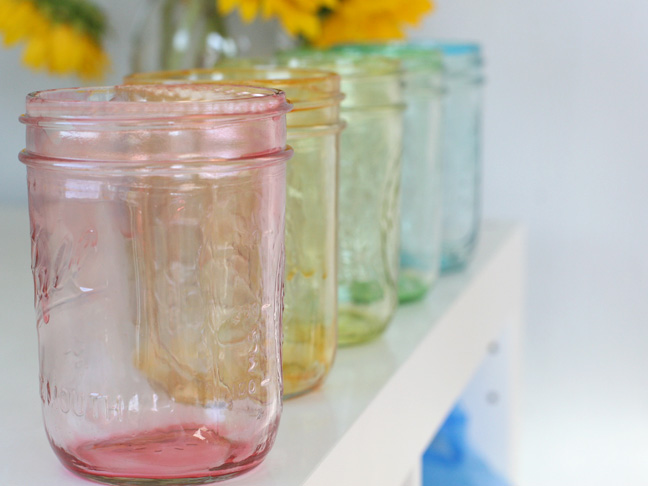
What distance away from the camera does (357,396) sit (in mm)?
442

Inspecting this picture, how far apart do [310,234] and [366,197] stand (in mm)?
95

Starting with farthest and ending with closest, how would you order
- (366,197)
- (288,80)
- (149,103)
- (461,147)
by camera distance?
(461,147), (366,197), (288,80), (149,103)

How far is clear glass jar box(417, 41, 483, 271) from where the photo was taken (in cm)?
71

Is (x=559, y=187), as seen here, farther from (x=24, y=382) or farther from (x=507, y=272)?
(x=24, y=382)

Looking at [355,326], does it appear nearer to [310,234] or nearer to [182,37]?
[310,234]

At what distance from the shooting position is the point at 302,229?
0.43 meters

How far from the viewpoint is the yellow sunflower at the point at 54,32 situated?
2.59ft

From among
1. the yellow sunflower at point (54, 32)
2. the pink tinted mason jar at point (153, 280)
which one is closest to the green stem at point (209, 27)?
the yellow sunflower at point (54, 32)

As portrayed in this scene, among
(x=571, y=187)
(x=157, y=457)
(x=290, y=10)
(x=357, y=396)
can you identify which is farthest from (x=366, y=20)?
(x=157, y=457)

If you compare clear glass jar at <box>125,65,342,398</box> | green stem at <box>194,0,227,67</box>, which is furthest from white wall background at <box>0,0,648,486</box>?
clear glass jar at <box>125,65,342,398</box>

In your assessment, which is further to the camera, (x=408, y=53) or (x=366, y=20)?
(x=366, y=20)

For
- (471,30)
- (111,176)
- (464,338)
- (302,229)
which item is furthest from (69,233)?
(471,30)

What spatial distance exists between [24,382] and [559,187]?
28.2 inches

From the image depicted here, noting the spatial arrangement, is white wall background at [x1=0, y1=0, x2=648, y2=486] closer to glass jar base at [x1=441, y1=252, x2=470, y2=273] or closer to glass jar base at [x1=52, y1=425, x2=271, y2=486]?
glass jar base at [x1=441, y1=252, x2=470, y2=273]
